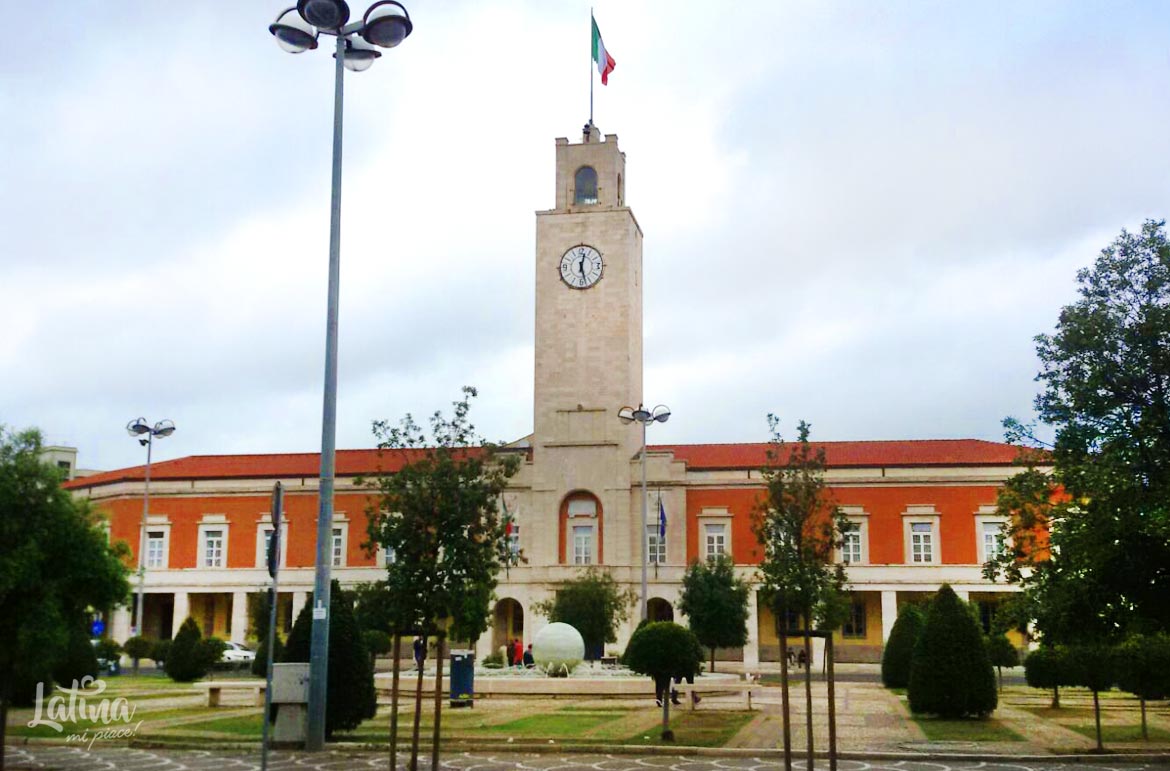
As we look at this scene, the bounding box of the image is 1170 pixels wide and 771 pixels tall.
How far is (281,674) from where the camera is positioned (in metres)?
18.1

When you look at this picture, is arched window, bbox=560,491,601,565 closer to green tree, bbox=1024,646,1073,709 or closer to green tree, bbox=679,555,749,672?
green tree, bbox=679,555,749,672

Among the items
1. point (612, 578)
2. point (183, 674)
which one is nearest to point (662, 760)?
point (183, 674)

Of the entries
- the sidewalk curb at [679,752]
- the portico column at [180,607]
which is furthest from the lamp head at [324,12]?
the portico column at [180,607]

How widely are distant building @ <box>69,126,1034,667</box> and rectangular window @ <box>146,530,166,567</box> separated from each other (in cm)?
5

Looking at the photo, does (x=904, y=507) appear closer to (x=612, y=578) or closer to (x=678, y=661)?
(x=612, y=578)

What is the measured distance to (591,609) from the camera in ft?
157

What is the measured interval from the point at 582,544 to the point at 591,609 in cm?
735

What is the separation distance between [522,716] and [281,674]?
7786 millimetres

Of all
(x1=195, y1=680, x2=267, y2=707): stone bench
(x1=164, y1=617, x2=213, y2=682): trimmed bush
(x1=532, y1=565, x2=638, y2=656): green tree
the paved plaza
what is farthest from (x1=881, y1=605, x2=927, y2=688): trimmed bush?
(x1=164, y1=617, x2=213, y2=682): trimmed bush

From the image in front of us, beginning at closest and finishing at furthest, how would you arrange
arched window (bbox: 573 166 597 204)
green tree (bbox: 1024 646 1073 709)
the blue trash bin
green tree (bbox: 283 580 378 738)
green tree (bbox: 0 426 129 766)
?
green tree (bbox: 0 426 129 766) < green tree (bbox: 283 580 378 738) < green tree (bbox: 1024 646 1073 709) < the blue trash bin < arched window (bbox: 573 166 597 204)

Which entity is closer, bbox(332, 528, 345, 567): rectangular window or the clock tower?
the clock tower

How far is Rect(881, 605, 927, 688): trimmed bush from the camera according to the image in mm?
34844

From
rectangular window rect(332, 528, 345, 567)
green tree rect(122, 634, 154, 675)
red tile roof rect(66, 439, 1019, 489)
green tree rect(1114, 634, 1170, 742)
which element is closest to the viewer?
green tree rect(1114, 634, 1170, 742)

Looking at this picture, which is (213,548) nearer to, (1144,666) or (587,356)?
(587,356)
